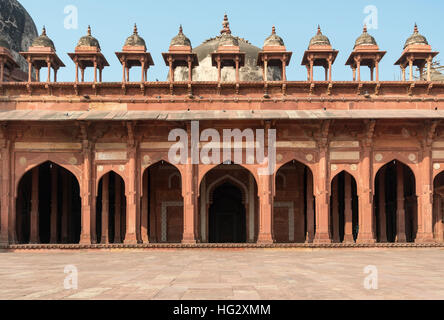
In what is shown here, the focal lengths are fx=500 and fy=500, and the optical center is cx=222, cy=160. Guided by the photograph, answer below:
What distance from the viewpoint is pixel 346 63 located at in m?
20.6

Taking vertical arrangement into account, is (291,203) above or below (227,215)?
above

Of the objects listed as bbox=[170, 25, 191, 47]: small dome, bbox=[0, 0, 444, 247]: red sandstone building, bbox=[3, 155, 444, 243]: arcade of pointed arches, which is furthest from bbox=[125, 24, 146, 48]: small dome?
bbox=[3, 155, 444, 243]: arcade of pointed arches

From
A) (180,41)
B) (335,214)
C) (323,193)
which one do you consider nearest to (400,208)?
(335,214)

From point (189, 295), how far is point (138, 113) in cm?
1224

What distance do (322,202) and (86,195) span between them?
27.6 ft

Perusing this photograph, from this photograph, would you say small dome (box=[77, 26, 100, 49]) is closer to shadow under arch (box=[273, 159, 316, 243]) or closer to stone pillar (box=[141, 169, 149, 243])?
stone pillar (box=[141, 169, 149, 243])

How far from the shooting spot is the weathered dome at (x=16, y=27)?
3656cm

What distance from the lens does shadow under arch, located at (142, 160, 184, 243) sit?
68.3 ft

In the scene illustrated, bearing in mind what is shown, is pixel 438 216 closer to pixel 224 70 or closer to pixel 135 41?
pixel 224 70

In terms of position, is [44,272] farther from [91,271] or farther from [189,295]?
[189,295]

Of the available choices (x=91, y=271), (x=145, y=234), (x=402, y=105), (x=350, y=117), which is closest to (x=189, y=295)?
(x=91, y=271)

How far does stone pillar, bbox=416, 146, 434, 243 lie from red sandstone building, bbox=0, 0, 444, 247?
0.04 m

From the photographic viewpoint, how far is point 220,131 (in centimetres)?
1803

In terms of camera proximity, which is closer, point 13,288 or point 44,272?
point 13,288
